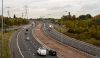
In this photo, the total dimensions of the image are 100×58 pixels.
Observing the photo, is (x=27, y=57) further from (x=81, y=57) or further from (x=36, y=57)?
(x=81, y=57)

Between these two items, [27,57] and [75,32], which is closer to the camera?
[27,57]

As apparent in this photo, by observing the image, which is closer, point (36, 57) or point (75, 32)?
point (36, 57)

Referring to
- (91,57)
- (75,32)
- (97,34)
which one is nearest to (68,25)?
(75,32)

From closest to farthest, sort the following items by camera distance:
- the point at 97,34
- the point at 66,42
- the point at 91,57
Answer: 1. the point at 91,57
2. the point at 66,42
3. the point at 97,34

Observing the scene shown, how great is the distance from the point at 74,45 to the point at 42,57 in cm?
1648

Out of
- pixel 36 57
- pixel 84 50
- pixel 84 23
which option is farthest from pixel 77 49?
pixel 84 23

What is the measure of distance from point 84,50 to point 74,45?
9226mm

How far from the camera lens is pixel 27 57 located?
53.7 meters

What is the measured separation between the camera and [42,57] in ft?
178

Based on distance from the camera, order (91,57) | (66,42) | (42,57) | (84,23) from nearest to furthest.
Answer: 1. (91,57)
2. (42,57)
3. (66,42)
4. (84,23)

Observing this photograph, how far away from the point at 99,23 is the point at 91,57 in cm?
8194

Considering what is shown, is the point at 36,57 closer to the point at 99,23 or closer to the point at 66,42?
the point at 66,42

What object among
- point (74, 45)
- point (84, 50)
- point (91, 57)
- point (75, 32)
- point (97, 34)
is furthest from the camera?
point (75, 32)

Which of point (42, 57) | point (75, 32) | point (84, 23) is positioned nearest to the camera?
point (42, 57)
